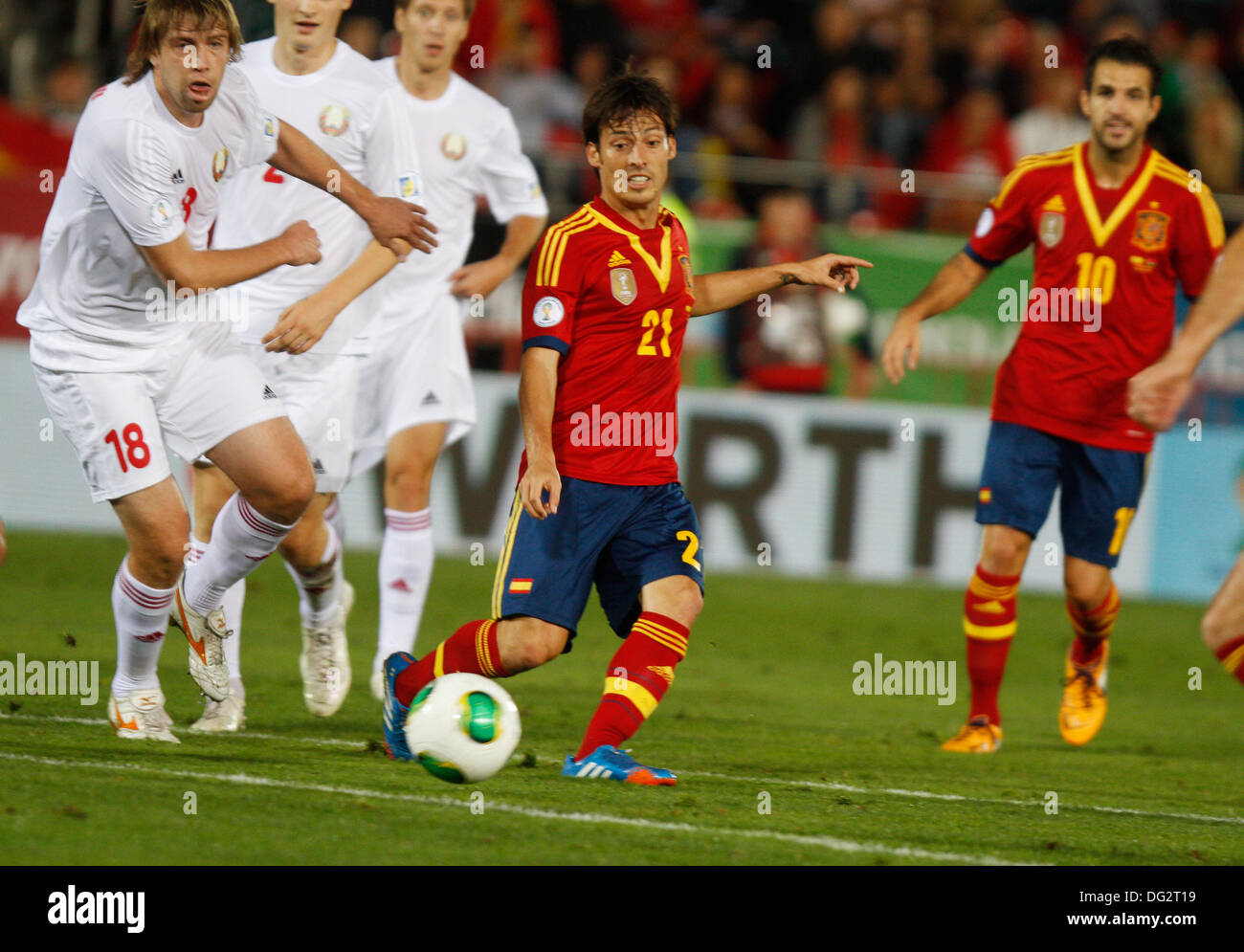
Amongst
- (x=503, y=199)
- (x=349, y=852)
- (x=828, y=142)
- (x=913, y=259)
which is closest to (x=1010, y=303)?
(x=913, y=259)

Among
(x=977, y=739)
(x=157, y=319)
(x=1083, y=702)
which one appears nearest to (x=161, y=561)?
(x=157, y=319)

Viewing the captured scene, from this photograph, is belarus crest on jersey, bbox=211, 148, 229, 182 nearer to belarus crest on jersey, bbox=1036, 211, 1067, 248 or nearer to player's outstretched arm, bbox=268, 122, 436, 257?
player's outstretched arm, bbox=268, 122, 436, 257

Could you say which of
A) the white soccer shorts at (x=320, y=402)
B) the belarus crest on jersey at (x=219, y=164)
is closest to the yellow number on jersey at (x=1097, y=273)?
the white soccer shorts at (x=320, y=402)

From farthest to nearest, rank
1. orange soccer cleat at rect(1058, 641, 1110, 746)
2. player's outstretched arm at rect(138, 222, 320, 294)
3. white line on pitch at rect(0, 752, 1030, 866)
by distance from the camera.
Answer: orange soccer cleat at rect(1058, 641, 1110, 746) → player's outstretched arm at rect(138, 222, 320, 294) → white line on pitch at rect(0, 752, 1030, 866)

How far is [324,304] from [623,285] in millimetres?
1467

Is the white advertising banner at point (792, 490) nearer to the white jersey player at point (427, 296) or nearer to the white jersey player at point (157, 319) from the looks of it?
the white jersey player at point (427, 296)

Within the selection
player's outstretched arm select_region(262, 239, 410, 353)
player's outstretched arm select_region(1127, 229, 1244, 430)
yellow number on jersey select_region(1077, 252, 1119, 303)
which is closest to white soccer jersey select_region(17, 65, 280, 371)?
player's outstretched arm select_region(262, 239, 410, 353)

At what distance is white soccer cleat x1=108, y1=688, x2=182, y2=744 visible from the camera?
609cm

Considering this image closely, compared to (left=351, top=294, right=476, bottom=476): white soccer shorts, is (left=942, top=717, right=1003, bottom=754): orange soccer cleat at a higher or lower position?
lower

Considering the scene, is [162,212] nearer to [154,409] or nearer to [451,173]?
[154,409]

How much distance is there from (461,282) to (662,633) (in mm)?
2819

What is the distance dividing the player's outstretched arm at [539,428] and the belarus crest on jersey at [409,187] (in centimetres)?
212

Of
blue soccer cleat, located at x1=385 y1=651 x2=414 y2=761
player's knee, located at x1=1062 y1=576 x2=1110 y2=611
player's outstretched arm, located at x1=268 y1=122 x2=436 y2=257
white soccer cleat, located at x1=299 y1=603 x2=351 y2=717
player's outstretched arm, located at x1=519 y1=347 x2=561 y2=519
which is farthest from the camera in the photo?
player's knee, located at x1=1062 y1=576 x2=1110 y2=611

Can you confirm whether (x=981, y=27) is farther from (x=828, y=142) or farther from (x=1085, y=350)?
(x=1085, y=350)
